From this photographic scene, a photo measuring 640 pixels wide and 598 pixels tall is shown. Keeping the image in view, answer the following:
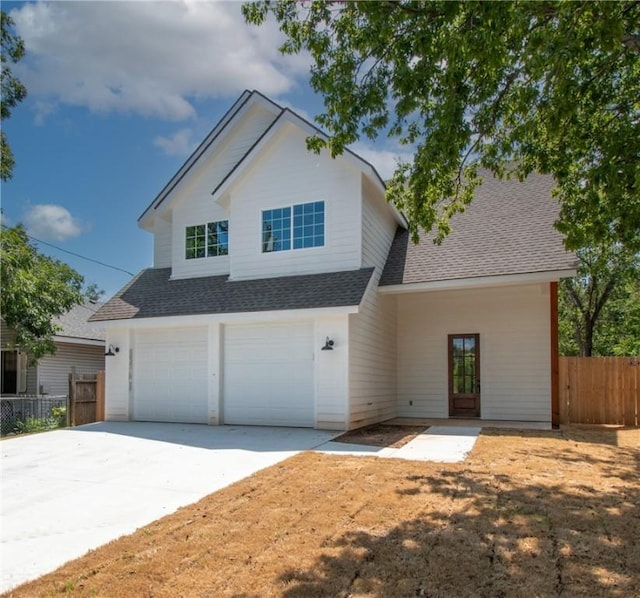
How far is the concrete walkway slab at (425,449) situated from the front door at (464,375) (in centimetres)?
319

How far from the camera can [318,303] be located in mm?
10586

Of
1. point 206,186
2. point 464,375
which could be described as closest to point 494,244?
point 464,375

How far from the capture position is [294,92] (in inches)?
502

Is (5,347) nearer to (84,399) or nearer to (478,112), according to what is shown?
(84,399)

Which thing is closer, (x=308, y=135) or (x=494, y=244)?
(x=308, y=135)

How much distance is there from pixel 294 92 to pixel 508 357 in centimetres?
888

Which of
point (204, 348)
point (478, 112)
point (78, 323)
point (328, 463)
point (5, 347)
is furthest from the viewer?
point (78, 323)

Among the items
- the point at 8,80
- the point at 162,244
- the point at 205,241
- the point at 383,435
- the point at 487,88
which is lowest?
the point at 383,435

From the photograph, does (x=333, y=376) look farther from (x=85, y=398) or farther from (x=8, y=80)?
(x=8, y=80)

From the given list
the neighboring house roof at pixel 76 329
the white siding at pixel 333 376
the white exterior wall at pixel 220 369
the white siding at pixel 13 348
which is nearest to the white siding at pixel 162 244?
the white exterior wall at pixel 220 369

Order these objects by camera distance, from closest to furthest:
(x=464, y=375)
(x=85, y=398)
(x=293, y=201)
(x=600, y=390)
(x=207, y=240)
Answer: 1. (x=600, y=390)
2. (x=293, y=201)
3. (x=85, y=398)
4. (x=464, y=375)
5. (x=207, y=240)

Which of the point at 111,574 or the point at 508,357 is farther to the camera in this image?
the point at 508,357

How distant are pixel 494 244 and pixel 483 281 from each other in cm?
165

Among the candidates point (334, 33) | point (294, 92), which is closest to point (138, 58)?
point (294, 92)
